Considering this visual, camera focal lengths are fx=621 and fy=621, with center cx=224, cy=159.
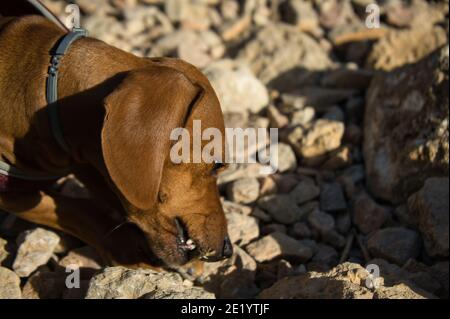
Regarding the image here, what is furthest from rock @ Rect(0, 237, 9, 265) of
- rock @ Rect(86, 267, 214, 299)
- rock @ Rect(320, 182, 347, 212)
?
rock @ Rect(320, 182, 347, 212)

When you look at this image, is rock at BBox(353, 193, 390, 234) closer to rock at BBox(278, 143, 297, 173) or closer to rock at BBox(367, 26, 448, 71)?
rock at BBox(278, 143, 297, 173)

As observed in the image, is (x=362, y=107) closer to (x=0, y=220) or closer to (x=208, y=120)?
(x=208, y=120)

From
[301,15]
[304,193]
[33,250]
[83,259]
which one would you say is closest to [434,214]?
[304,193]

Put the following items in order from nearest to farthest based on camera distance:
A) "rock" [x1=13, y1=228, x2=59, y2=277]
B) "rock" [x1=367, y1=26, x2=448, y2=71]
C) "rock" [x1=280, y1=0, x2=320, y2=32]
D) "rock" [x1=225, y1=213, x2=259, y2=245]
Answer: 1. "rock" [x1=13, y1=228, x2=59, y2=277]
2. "rock" [x1=225, y1=213, x2=259, y2=245]
3. "rock" [x1=367, y1=26, x2=448, y2=71]
4. "rock" [x1=280, y1=0, x2=320, y2=32]

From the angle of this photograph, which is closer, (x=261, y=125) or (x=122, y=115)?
(x=122, y=115)

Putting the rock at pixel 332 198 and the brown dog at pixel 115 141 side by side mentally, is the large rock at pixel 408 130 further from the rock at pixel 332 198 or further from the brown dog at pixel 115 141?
the brown dog at pixel 115 141

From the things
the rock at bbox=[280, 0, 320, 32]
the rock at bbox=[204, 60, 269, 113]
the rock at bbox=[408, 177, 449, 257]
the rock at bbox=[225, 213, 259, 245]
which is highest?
the rock at bbox=[280, 0, 320, 32]
